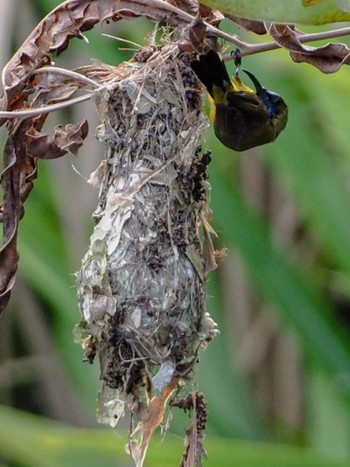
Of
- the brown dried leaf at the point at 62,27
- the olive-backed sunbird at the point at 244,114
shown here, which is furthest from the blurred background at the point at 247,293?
the brown dried leaf at the point at 62,27

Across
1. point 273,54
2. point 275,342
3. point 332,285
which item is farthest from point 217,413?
point 273,54

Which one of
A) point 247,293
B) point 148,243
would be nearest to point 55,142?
point 148,243

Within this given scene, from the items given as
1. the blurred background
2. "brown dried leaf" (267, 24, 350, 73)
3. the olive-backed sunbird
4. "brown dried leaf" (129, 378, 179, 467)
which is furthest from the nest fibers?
the blurred background

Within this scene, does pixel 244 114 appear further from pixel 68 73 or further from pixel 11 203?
pixel 11 203

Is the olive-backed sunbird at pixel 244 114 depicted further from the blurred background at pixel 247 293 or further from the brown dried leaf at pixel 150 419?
the blurred background at pixel 247 293

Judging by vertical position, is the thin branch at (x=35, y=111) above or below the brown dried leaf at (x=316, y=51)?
above

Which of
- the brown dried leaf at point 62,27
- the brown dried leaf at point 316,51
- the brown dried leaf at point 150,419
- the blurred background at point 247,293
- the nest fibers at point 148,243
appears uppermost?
the brown dried leaf at point 62,27
